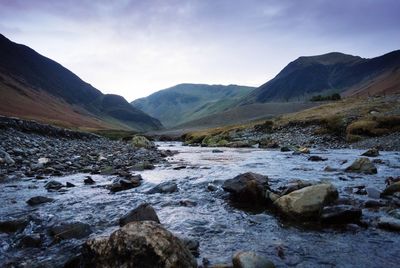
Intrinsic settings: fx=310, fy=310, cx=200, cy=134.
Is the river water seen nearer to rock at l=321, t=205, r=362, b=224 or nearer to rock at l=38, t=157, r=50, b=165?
rock at l=321, t=205, r=362, b=224

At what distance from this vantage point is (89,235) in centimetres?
792

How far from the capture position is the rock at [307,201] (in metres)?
8.95

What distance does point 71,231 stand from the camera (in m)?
7.93

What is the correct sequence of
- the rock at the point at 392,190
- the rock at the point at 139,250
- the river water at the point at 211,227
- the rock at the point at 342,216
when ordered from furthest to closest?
the rock at the point at 392,190 < the rock at the point at 342,216 < the river water at the point at 211,227 < the rock at the point at 139,250

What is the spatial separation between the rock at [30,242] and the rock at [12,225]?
1033 mm

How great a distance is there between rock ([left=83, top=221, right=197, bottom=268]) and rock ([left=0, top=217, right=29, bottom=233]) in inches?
154

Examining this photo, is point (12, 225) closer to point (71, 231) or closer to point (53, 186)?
point (71, 231)

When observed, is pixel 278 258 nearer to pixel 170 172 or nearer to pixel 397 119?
pixel 170 172

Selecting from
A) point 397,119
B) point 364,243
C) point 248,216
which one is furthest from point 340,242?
point 397,119

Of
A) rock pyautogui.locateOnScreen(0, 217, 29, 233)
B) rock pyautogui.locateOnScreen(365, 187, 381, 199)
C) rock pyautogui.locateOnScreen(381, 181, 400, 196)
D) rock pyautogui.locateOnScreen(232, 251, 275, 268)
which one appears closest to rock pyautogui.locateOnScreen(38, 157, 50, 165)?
rock pyautogui.locateOnScreen(0, 217, 29, 233)

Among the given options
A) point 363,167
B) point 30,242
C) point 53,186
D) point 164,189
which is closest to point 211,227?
point 30,242

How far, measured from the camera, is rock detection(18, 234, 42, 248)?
284 inches

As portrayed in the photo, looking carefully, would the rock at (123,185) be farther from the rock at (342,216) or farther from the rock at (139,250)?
the rock at (342,216)

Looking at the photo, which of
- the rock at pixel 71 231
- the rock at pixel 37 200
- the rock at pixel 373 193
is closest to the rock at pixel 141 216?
the rock at pixel 71 231
